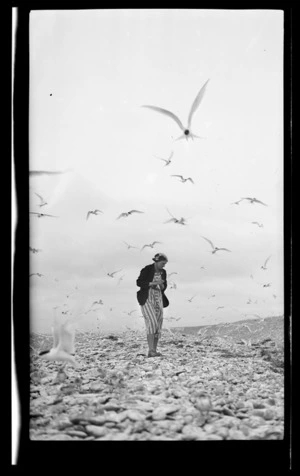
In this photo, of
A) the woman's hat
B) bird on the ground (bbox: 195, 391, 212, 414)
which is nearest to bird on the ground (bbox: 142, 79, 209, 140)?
the woman's hat

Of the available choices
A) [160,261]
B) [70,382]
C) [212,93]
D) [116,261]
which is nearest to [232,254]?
[160,261]

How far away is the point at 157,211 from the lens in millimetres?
2750

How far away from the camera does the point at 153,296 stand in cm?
276

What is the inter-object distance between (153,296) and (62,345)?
495 millimetres

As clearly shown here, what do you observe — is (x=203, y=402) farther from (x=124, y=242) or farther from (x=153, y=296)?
(x=124, y=242)

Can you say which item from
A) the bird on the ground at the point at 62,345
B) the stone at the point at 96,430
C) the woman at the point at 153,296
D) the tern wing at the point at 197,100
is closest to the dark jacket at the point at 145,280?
the woman at the point at 153,296

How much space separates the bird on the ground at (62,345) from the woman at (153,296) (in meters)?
0.37

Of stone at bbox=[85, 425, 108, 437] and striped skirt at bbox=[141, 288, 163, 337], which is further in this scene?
striped skirt at bbox=[141, 288, 163, 337]

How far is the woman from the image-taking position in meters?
2.75

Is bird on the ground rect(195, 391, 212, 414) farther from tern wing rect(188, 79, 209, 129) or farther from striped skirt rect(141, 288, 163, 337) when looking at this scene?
tern wing rect(188, 79, 209, 129)

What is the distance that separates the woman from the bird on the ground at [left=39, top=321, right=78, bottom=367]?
366mm

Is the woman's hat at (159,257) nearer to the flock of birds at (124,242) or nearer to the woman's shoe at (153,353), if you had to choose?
the flock of birds at (124,242)
